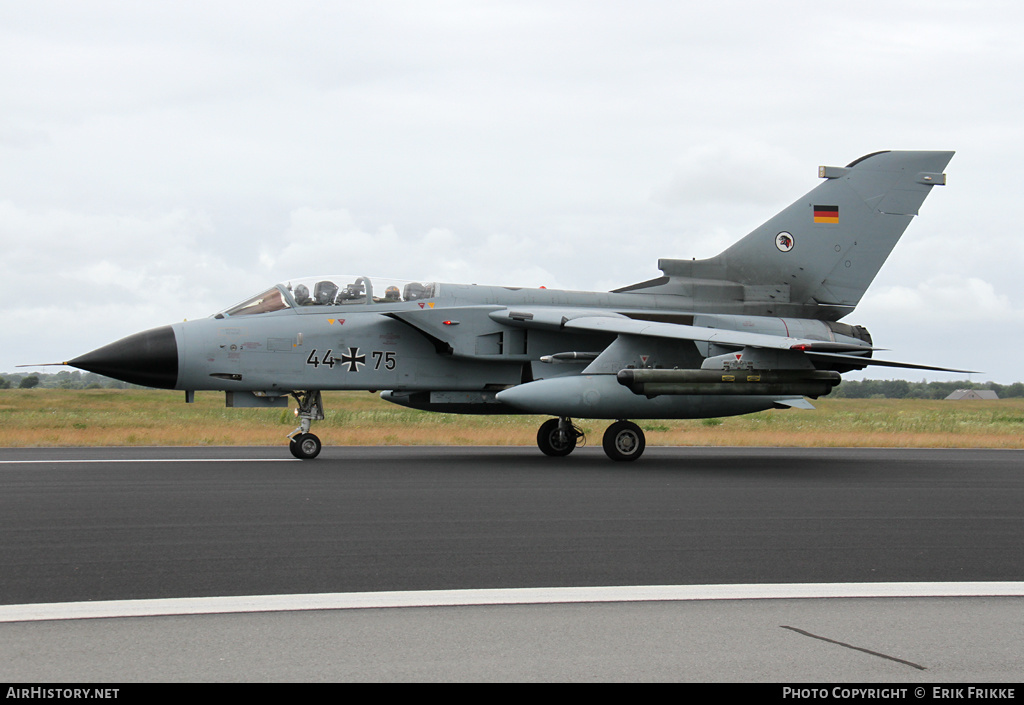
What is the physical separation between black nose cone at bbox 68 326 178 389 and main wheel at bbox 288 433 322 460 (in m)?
2.12

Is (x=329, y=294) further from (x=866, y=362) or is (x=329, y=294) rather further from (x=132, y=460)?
(x=866, y=362)

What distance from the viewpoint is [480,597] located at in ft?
17.9

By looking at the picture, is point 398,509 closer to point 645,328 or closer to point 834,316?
point 645,328

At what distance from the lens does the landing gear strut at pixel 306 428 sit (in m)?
15.7

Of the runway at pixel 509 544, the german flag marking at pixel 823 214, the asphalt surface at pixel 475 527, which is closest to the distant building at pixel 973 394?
the german flag marking at pixel 823 214

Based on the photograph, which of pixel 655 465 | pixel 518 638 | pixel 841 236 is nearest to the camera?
pixel 518 638

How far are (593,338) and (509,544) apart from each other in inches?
400

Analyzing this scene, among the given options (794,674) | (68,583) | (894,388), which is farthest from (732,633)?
(894,388)

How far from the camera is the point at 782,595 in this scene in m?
5.57

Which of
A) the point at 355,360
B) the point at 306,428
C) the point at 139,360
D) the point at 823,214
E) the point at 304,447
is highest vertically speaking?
the point at 823,214

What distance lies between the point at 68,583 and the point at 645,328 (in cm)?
1130

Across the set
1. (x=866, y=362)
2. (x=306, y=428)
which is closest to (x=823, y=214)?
(x=866, y=362)

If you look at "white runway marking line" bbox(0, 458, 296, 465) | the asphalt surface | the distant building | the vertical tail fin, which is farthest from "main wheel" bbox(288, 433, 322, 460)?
the distant building

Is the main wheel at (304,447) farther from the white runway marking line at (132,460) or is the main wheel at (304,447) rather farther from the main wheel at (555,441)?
the main wheel at (555,441)
